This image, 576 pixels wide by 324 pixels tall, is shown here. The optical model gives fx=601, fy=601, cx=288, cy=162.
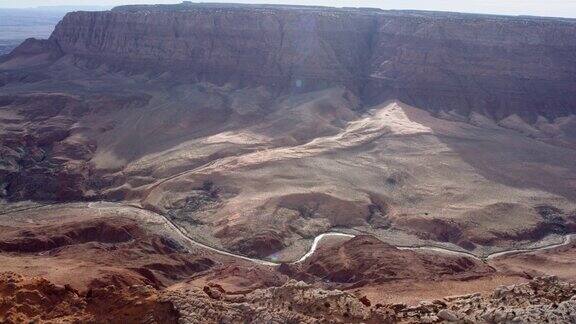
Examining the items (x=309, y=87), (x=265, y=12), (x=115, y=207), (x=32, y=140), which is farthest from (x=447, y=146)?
(x=32, y=140)

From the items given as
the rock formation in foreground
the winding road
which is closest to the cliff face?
the winding road

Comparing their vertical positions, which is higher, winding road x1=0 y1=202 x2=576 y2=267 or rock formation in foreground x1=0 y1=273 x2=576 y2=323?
rock formation in foreground x1=0 y1=273 x2=576 y2=323

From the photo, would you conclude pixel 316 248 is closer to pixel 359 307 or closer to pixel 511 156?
pixel 359 307

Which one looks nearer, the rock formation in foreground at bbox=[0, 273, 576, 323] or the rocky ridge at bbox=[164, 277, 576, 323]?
the rocky ridge at bbox=[164, 277, 576, 323]

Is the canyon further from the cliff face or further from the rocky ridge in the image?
the cliff face

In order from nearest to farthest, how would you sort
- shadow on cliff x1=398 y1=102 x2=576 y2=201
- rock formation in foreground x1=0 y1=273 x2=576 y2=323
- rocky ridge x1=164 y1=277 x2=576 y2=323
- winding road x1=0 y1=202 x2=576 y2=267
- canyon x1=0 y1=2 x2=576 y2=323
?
→ rocky ridge x1=164 y1=277 x2=576 y2=323 → rock formation in foreground x1=0 y1=273 x2=576 y2=323 → canyon x1=0 y1=2 x2=576 y2=323 → winding road x1=0 y1=202 x2=576 y2=267 → shadow on cliff x1=398 y1=102 x2=576 y2=201

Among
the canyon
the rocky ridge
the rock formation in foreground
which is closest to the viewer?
the rocky ridge

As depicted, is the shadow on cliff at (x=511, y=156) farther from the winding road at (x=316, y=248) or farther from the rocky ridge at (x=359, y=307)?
the rocky ridge at (x=359, y=307)
